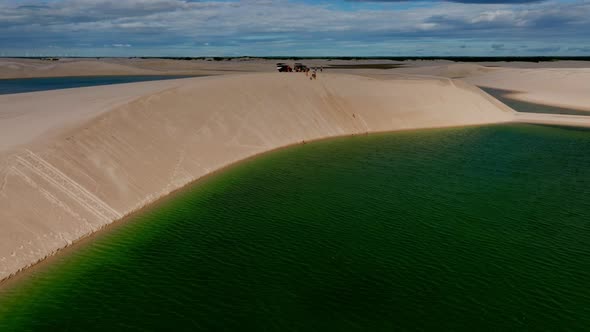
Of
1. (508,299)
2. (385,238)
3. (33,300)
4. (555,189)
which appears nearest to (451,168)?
(555,189)

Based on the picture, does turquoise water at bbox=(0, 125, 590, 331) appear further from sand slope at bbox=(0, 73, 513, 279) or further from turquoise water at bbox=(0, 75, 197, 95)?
turquoise water at bbox=(0, 75, 197, 95)

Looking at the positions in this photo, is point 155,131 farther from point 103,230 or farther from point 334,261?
point 334,261

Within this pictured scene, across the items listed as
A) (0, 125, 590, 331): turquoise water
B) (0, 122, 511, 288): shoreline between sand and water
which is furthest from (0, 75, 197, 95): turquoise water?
(0, 125, 590, 331): turquoise water

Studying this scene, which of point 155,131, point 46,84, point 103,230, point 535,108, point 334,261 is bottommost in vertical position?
point 46,84

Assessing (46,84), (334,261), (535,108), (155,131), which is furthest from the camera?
(46,84)

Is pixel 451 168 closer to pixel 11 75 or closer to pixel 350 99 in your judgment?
pixel 350 99

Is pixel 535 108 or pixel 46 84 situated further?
pixel 46 84

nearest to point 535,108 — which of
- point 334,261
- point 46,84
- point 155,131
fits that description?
point 155,131
